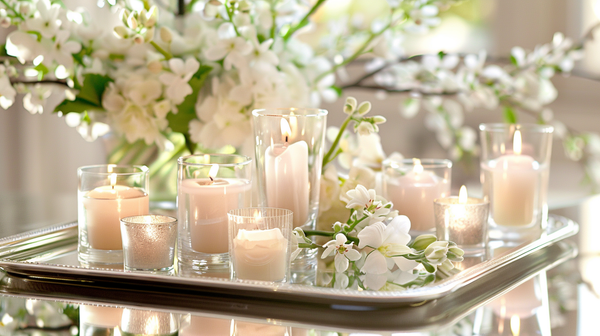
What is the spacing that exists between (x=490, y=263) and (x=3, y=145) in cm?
239

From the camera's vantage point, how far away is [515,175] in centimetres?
97

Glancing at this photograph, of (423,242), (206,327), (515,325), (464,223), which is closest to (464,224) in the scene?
(464,223)

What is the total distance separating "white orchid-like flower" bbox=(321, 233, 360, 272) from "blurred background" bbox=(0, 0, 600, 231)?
1.71m

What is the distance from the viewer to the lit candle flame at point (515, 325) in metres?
0.62

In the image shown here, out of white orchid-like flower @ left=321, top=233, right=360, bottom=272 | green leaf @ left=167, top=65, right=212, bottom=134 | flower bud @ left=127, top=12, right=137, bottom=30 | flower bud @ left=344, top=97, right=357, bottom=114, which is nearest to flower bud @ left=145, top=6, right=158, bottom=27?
flower bud @ left=127, top=12, right=137, bottom=30

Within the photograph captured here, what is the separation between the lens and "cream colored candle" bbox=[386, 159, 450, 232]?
978 millimetres

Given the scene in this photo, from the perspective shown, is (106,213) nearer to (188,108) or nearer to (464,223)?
(188,108)

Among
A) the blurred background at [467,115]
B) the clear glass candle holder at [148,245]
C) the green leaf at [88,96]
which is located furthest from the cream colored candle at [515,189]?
the blurred background at [467,115]

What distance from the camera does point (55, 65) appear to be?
1015 mm

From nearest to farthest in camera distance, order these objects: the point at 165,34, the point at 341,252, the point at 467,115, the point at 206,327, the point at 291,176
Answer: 1. the point at 206,327
2. the point at 341,252
3. the point at 291,176
4. the point at 165,34
5. the point at 467,115

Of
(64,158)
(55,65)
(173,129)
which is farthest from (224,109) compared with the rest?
(64,158)

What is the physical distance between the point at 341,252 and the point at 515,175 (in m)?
0.37

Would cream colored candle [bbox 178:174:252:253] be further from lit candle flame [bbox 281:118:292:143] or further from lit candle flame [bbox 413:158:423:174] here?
lit candle flame [bbox 413:158:423:174]

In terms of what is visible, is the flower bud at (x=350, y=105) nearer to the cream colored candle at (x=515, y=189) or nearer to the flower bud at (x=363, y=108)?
the flower bud at (x=363, y=108)
